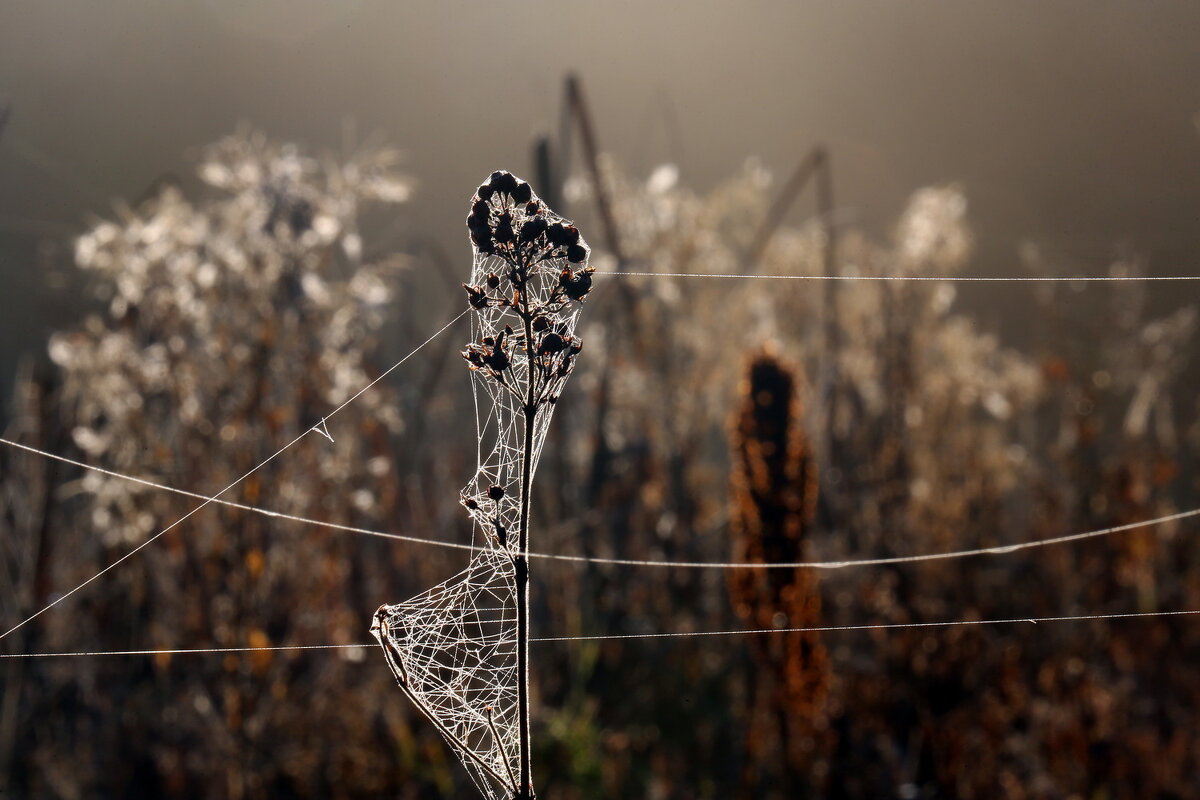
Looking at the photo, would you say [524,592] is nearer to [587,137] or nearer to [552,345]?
[552,345]

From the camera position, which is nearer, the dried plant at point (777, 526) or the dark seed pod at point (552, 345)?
the dark seed pod at point (552, 345)

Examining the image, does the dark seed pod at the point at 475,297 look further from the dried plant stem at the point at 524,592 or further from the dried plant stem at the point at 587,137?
the dried plant stem at the point at 587,137

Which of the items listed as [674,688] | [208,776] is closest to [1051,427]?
[674,688]

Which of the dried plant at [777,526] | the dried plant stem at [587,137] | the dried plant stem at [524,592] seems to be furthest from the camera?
the dried plant stem at [587,137]

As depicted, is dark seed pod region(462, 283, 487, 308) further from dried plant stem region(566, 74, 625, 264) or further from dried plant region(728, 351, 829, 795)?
dried plant stem region(566, 74, 625, 264)

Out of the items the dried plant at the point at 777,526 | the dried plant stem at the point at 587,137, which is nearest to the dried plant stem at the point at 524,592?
the dried plant at the point at 777,526

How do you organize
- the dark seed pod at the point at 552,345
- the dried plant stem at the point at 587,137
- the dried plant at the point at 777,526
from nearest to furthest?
the dark seed pod at the point at 552,345 → the dried plant at the point at 777,526 → the dried plant stem at the point at 587,137

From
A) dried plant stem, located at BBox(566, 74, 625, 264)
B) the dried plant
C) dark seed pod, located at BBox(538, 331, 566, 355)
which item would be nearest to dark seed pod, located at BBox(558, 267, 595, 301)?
dark seed pod, located at BBox(538, 331, 566, 355)

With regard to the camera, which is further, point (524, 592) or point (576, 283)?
point (576, 283)

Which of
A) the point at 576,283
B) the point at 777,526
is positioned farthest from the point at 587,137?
the point at 576,283

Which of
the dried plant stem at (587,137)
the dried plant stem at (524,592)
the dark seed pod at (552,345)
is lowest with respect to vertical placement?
the dried plant stem at (524,592)

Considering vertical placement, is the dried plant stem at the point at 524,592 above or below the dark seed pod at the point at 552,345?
below

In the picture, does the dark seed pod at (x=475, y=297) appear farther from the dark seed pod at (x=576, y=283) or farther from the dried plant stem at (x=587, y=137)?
the dried plant stem at (x=587, y=137)
